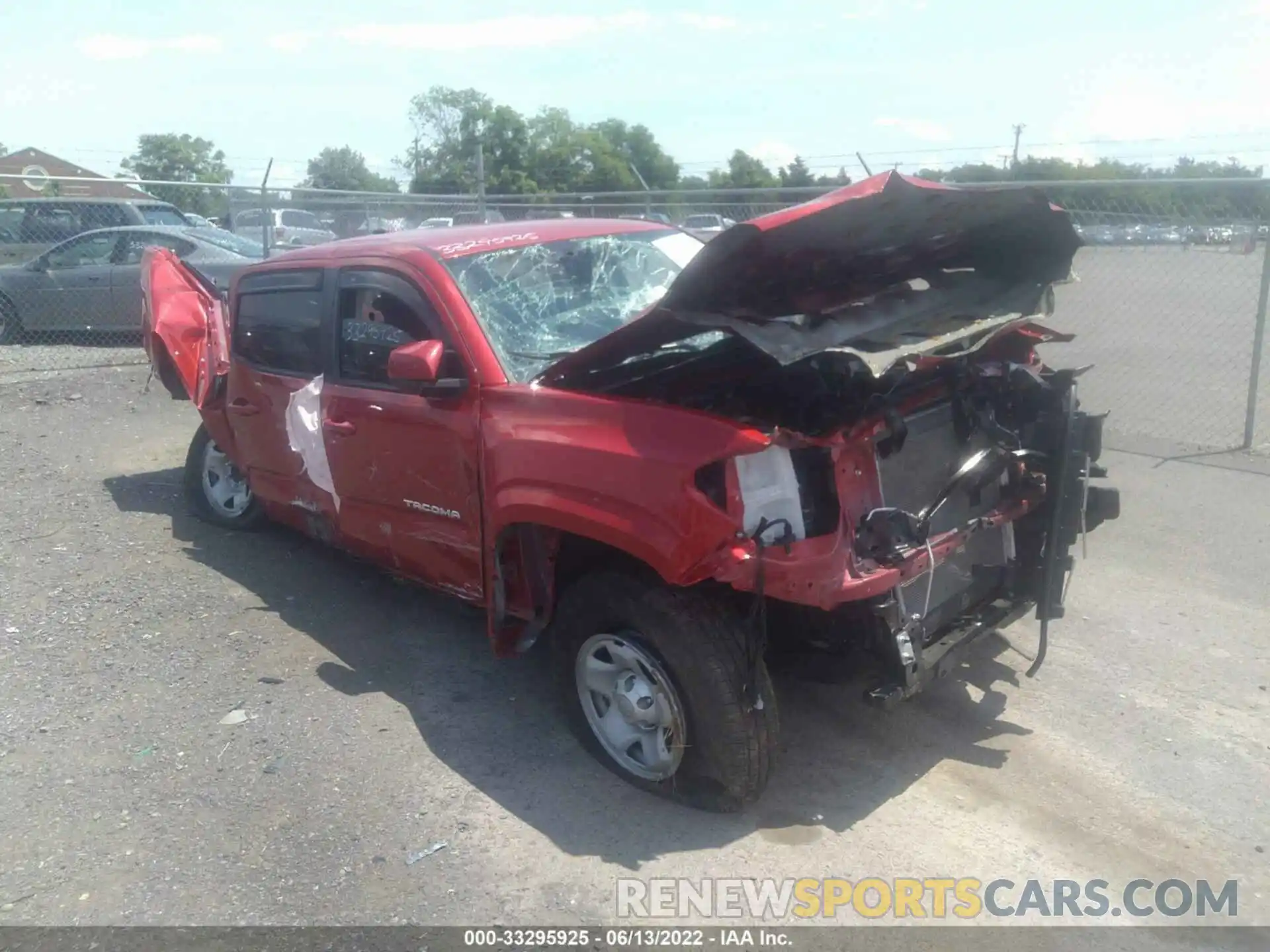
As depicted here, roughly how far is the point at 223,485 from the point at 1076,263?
6552 mm

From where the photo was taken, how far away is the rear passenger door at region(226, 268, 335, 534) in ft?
16.8

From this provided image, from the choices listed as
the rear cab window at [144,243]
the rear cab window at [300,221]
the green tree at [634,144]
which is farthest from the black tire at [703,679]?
the green tree at [634,144]

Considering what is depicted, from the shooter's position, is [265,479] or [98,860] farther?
[265,479]

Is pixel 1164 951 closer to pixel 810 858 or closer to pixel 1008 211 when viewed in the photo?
pixel 810 858

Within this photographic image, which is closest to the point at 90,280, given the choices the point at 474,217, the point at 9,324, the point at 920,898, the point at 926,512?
the point at 9,324

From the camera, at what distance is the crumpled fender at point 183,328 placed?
20.9 feet

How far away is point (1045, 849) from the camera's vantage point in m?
3.48

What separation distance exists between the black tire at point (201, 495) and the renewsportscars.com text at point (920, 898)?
13.7 feet

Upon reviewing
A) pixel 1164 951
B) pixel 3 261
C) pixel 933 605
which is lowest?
pixel 1164 951

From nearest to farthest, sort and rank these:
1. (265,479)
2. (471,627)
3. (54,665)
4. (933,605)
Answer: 1. (933,605)
2. (54,665)
3. (471,627)
4. (265,479)

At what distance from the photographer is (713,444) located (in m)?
3.18

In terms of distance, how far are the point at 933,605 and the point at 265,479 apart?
12.0ft

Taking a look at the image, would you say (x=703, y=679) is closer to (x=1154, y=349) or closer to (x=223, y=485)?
(x=223, y=485)

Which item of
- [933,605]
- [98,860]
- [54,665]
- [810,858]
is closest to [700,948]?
[810,858]
